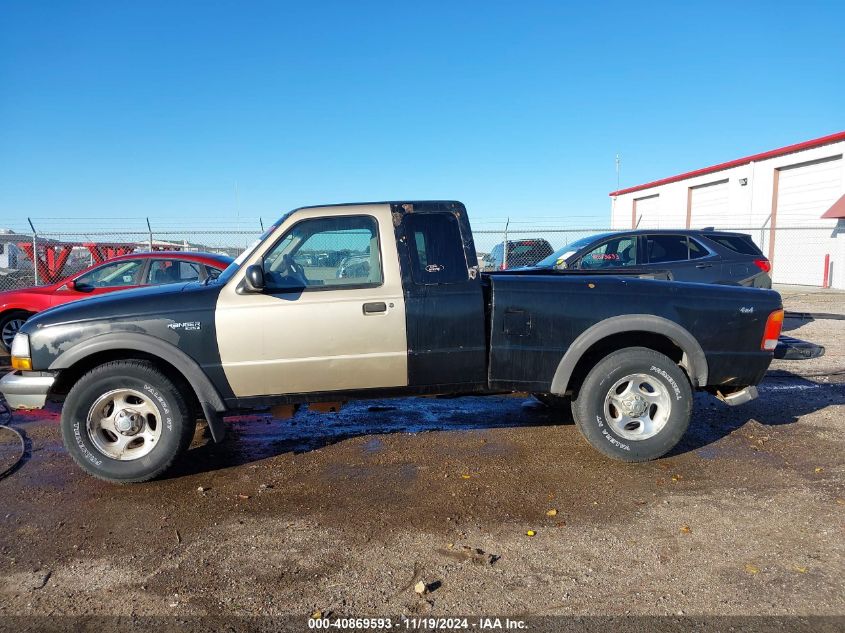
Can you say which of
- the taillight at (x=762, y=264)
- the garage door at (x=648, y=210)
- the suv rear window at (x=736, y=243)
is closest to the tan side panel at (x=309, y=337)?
the suv rear window at (x=736, y=243)

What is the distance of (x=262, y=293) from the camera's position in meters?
4.04

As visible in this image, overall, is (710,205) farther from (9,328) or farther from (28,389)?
(28,389)

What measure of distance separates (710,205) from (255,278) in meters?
30.2

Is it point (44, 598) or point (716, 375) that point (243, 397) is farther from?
point (716, 375)

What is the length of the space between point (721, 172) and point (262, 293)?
2913 cm

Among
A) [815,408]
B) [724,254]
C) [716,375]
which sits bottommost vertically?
[815,408]

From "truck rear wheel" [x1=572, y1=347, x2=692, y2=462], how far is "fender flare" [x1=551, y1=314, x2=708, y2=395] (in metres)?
0.17

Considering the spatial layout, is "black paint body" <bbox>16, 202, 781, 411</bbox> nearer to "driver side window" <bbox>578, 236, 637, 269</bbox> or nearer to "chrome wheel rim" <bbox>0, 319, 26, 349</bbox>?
"driver side window" <bbox>578, 236, 637, 269</bbox>

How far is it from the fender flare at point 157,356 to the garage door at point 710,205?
26951mm

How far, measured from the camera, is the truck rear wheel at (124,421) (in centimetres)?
396

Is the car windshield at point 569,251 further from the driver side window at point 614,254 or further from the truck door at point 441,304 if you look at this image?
the truck door at point 441,304

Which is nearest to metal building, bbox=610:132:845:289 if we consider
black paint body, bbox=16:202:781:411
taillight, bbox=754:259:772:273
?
taillight, bbox=754:259:772:273

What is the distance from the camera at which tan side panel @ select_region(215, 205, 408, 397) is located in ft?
13.2

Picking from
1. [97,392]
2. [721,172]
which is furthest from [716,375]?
[721,172]
